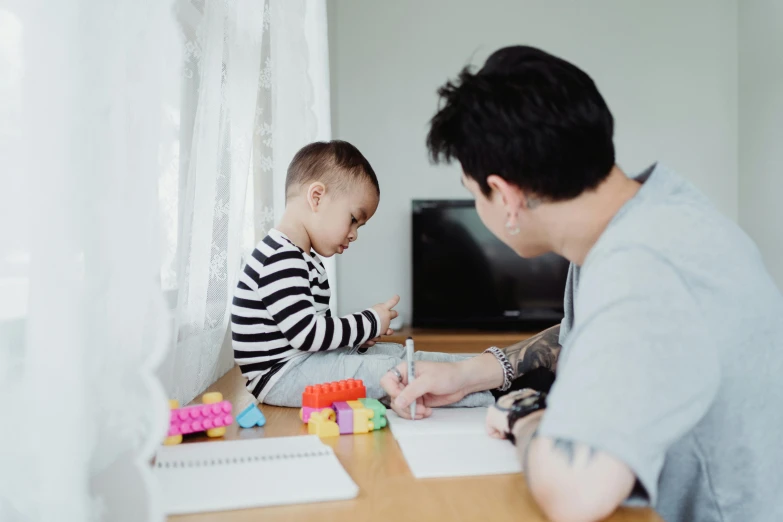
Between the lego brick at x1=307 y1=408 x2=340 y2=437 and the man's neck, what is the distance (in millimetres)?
440

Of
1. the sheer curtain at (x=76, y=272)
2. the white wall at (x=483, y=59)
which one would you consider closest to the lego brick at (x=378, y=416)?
the sheer curtain at (x=76, y=272)

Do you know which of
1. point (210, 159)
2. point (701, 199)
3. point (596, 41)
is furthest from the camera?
point (596, 41)

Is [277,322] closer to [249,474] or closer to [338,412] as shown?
[338,412]

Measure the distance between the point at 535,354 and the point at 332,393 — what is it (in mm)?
380

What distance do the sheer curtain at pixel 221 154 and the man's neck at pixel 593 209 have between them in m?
0.50

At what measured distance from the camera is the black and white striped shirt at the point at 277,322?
4.09 feet

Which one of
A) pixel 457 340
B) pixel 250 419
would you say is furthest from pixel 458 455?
pixel 457 340

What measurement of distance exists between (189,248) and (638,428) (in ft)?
2.95

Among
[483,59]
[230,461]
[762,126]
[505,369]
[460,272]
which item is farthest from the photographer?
[483,59]

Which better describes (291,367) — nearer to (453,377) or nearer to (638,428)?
(453,377)

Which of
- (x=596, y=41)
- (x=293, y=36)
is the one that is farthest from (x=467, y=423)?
(x=596, y=41)

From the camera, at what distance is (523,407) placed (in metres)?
0.90

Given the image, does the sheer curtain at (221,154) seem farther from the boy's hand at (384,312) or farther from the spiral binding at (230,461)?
the boy's hand at (384,312)

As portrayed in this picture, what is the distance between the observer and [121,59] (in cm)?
62
